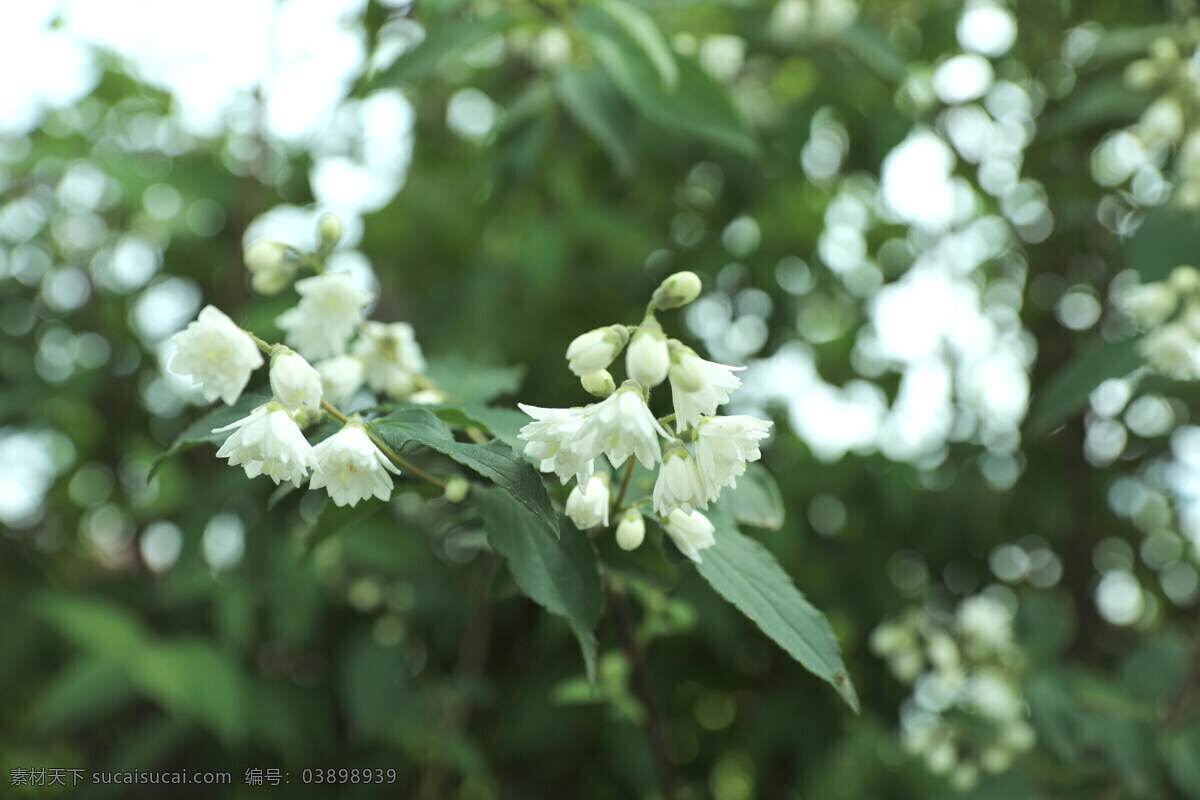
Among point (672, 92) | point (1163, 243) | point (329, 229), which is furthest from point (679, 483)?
point (1163, 243)

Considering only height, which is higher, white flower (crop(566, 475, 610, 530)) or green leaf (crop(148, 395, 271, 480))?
green leaf (crop(148, 395, 271, 480))

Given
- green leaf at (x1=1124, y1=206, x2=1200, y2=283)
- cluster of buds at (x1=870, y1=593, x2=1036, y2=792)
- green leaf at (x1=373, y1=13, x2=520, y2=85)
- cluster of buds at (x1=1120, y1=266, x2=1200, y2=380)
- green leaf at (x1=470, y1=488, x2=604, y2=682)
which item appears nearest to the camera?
green leaf at (x1=470, y1=488, x2=604, y2=682)

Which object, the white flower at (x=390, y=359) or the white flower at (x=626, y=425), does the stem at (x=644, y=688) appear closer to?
the white flower at (x=626, y=425)

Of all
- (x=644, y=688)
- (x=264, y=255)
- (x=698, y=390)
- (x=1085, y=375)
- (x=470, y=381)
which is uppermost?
(x=698, y=390)

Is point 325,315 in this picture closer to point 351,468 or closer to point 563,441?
point 351,468

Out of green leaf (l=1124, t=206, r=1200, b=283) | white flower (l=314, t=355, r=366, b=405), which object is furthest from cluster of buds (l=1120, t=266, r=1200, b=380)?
white flower (l=314, t=355, r=366, b=405)

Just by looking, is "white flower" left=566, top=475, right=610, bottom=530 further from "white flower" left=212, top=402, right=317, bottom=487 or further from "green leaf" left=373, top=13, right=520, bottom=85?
"green leaf" left=373, top=13, right=520, bottom=85

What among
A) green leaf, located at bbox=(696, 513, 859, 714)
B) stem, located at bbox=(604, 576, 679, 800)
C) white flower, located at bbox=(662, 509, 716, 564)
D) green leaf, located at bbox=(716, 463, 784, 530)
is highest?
white flower, located at bbox=(662, 509, 716, 564)
